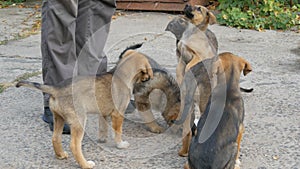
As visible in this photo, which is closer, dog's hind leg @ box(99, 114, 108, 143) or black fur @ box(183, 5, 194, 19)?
dog's hind leg @ box(99, 114, 108, 143)

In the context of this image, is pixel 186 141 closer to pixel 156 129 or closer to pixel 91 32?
pixel 156 129

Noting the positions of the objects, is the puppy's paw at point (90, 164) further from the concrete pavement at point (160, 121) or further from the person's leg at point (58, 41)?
the person's leg at point (58, 41)

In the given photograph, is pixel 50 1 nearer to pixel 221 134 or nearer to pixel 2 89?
pixel 2 89

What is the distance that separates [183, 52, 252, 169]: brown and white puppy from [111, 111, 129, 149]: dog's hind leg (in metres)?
0.63

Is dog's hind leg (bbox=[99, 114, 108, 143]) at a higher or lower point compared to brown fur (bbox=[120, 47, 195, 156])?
lower

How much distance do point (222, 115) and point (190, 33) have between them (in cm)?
148

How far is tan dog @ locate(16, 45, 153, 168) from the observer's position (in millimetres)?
3503

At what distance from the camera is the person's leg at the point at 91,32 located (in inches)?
181

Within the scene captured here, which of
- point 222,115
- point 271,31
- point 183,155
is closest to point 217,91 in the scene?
point 222,115

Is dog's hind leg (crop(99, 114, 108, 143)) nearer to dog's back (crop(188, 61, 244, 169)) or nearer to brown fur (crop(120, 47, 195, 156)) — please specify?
brown fur (crop(120, 47, 195, 156))

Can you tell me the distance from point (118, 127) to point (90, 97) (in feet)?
1.06

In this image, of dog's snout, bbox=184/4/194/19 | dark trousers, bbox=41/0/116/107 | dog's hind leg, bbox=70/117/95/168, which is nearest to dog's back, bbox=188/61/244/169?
dog's hind leg, bbox=70/117/95/168

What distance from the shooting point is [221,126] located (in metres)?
3.27

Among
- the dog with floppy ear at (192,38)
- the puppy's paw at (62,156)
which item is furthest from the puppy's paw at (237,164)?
the puppy's paw at (62,156)
